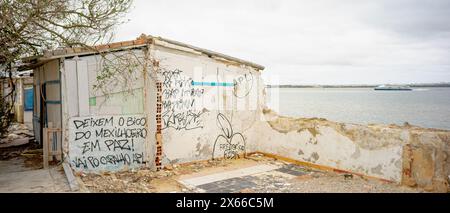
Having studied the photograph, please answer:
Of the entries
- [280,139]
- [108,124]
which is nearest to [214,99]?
[280,139]

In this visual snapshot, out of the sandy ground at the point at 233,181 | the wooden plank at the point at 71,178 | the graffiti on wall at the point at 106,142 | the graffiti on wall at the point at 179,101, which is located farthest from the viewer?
the graffiti on wall at the point at 179,101

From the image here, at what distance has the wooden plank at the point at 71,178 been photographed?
6367mm

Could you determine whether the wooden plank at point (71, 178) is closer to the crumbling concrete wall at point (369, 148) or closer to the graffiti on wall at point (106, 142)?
the graffiti on wall at point (106, 142)

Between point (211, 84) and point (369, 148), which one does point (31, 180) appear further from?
point (369, 148)

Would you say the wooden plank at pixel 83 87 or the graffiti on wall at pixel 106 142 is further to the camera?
the wooden plank at pixel 83 87

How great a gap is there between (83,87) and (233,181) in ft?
14.6

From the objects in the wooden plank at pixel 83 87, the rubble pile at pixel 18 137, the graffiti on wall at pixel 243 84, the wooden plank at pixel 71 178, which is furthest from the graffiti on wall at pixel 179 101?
the rubble pile at pixel 18 137

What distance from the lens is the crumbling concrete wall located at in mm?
7027

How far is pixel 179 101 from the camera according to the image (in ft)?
30.4

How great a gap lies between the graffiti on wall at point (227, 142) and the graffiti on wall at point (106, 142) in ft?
8.48

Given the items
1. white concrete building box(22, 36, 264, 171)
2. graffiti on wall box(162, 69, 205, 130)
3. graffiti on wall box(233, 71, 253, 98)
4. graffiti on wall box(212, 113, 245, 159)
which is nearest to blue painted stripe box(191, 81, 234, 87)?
white concrete building box(22, 36, 264, 171)

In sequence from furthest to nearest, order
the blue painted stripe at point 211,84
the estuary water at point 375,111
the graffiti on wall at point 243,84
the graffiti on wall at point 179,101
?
1. the estuary water at point 375,111
2. the graffiti on wall at point 243,84
3. the blue painted stripe at point 211,84
4. the graffiti on wall at point 179,101

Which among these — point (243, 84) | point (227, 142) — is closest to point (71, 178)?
point (227, 142)
